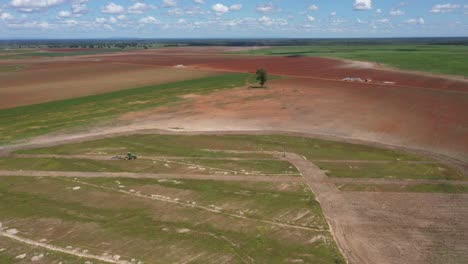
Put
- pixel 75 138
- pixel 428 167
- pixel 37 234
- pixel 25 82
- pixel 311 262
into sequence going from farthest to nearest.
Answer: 1. pixel 25 82
2. pixel 75 138
3. pixel 428 167
4. pixel 37 234
5. pixel 311 262

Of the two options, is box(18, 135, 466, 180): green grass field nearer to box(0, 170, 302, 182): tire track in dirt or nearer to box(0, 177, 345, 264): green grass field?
box(0, 170, 302, 182): tire track in dirt

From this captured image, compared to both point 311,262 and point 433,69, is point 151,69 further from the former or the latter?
point 311,262

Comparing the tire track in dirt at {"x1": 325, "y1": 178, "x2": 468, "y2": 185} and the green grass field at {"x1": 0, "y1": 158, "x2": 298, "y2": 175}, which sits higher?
the green grass field at {"x1": 0, "y1": 158, "x2": 298, "y2": 175}

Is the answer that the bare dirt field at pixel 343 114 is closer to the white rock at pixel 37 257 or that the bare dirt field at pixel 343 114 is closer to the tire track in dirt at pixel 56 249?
the tire track in dirt at pixel 56 249

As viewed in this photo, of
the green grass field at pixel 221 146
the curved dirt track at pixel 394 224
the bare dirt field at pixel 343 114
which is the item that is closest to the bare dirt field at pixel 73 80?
the bare dirt field at pixel 343 114

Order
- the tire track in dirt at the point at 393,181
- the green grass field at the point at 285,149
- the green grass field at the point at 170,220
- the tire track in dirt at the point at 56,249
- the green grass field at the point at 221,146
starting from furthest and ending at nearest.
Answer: the green grass field at the point at 221,146 < the green grass field at the point at 285,149 < the tire track in dirt at the point at 393,181 < the green grass field at the point at 170,220 < the tire track in dirt at the point at 56,249

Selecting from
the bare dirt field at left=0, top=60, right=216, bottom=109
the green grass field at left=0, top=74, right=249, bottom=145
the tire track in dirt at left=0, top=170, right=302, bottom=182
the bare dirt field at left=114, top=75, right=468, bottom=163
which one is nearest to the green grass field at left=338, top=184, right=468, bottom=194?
the tire track in dirt at left=0, top=170, right=302, bottom=182

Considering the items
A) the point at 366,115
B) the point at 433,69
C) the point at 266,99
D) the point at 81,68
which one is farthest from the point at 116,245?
the point at 81,68

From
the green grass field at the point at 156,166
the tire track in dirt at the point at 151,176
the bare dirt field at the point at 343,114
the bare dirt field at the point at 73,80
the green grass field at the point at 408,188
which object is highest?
the bare dirt field at the point at 73,80

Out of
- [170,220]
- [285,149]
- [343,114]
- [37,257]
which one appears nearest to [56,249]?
[37,257]
